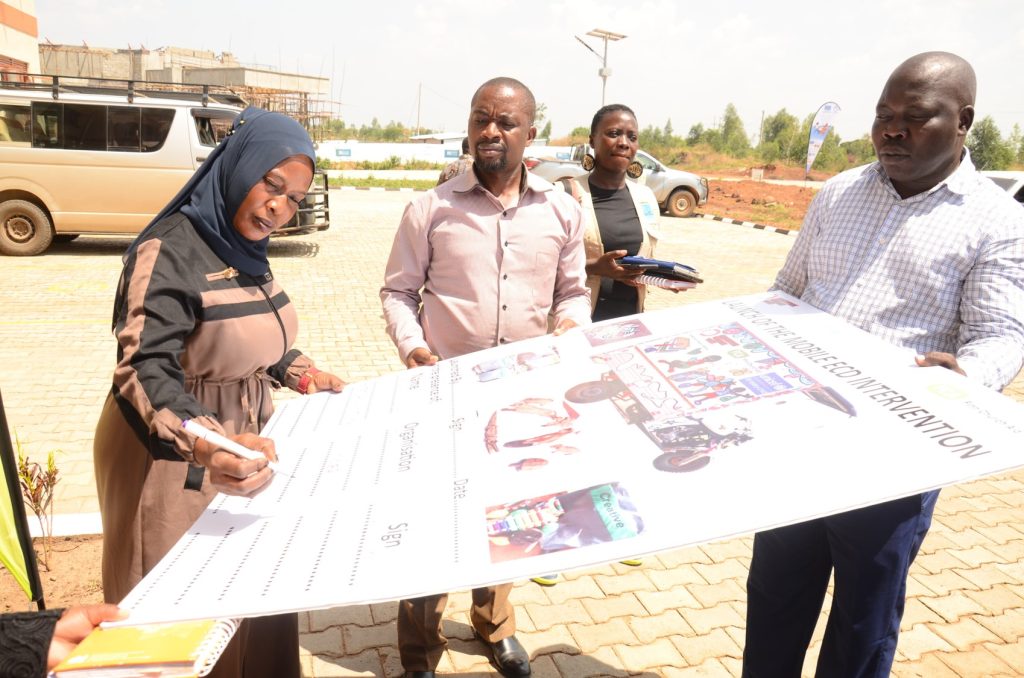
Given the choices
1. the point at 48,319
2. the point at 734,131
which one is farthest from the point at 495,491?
the point at 734,131

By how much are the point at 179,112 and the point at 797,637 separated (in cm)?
1019

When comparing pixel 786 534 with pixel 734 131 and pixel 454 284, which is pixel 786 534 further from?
pixel 734 131

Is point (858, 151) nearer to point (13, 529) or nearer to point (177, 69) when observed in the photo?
point (177, 69)

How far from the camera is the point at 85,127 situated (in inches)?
381

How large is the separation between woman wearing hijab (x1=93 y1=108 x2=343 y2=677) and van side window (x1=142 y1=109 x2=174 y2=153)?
9092mm

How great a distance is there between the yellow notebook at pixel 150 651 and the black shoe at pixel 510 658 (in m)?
1.73

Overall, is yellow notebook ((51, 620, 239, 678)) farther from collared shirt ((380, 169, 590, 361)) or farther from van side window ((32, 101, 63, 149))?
van side window ((32, 101, 63, 149))

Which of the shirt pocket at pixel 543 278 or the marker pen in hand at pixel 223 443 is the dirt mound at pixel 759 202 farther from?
the marker pen in hand at pixel 223 443

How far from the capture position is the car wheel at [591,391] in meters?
1.64

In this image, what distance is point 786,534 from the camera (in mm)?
2102

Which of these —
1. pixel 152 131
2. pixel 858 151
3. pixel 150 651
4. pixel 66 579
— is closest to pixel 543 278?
pixel 150 651

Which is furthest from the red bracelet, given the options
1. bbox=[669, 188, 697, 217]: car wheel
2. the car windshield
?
bbox=[669, 188, 697, 217]: car wheel

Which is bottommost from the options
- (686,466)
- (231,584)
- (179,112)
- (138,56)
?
(231,584)

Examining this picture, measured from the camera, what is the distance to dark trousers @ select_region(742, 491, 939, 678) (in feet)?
5.99
